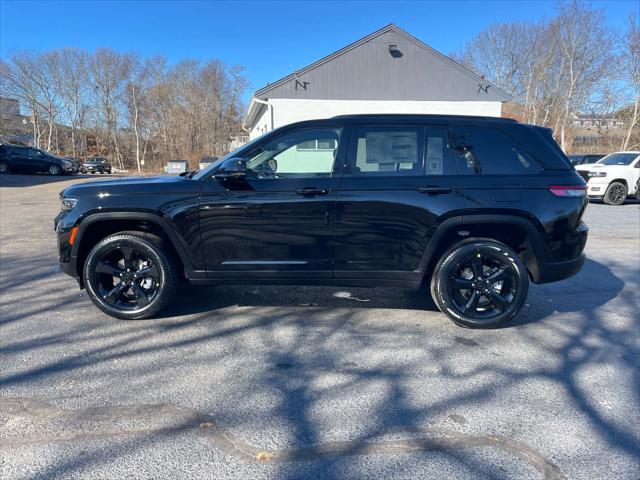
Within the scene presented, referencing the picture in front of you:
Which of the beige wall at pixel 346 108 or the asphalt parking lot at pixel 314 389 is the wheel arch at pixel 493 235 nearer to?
the asphalt parking lot at pixel 314 389

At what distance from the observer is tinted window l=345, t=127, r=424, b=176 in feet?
12.3

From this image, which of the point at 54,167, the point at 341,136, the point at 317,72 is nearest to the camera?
the point at 341,136

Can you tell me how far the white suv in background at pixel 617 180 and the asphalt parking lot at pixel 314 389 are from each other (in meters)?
11.0

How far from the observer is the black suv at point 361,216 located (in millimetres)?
3695

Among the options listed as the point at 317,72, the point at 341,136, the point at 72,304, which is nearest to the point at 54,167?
the point at 317,72

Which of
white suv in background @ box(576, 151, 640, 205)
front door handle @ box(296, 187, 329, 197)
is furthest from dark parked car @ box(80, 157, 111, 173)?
front door handle @ box(296, 187, 329, 197)

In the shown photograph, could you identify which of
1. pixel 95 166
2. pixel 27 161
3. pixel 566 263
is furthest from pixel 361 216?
pixel 95 166

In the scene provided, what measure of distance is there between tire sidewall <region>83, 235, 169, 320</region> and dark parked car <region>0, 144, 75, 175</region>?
28.6 metres

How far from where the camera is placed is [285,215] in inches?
146

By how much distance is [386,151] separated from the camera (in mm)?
3814

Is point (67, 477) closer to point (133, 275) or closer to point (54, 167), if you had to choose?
point (133, 275)

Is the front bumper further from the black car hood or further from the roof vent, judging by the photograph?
the roof vent

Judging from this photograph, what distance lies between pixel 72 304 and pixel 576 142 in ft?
142

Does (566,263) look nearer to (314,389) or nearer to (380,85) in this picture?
(314,389)
